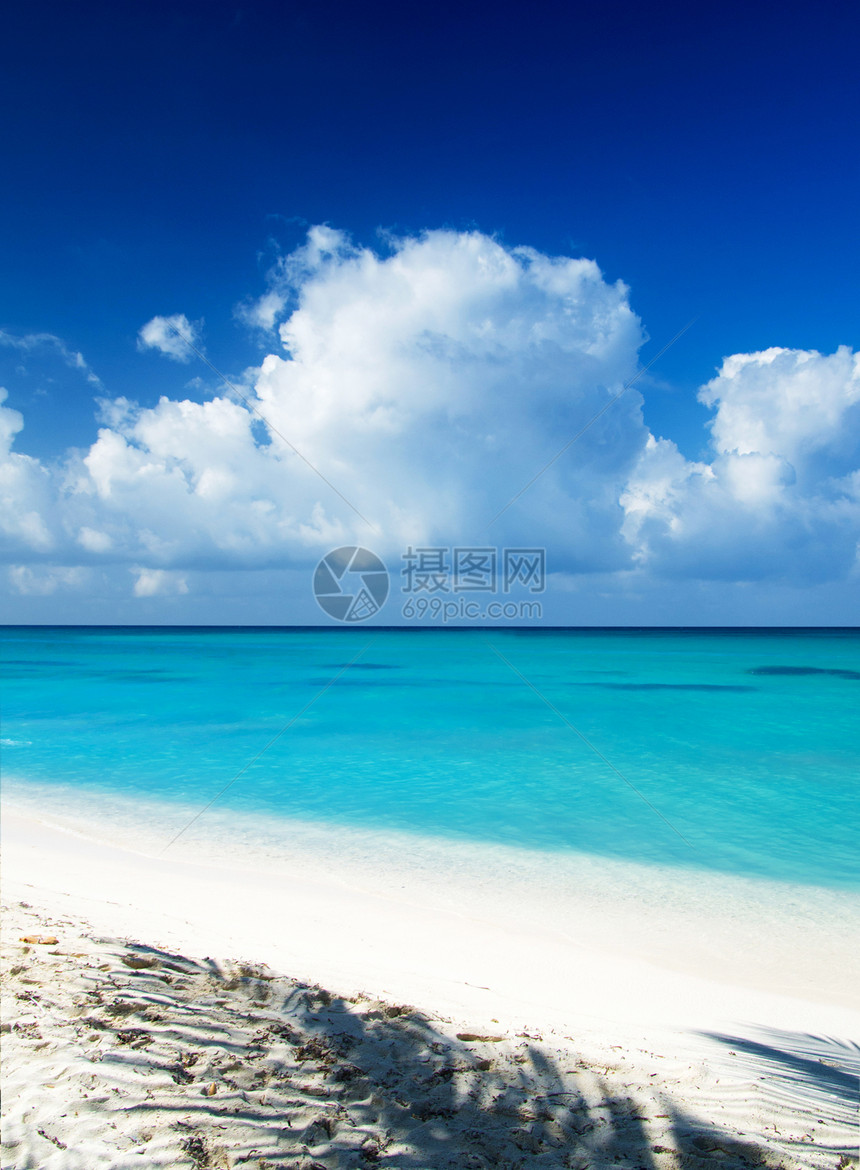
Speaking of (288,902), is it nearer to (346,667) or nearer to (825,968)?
(825,968)

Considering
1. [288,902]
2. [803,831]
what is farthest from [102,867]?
[803,831]

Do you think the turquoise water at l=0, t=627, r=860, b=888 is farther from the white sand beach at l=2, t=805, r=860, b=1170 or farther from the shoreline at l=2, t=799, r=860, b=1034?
the white sand beach at l=2, t=805, r=860, b=1170

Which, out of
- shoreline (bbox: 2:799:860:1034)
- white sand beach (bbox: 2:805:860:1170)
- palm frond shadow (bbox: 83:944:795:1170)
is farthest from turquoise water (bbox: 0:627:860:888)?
palm frond shadow (bbox: 83:944:795:1170)

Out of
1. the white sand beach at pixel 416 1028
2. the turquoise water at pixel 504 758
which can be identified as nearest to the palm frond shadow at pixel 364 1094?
the white sand beach at pixel 416 1028

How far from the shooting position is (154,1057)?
278 cm

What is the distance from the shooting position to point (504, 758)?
1312 centimetres

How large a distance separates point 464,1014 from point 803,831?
6.80m

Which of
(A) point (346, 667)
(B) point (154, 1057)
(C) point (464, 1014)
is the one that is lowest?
(A) point (346, 667)

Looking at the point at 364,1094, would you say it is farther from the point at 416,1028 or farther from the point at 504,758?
the point at 504,758

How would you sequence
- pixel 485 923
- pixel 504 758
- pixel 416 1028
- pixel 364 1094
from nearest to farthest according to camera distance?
pixel 364 1094, pixel 416 1028, pixel 485 923, pixel 504 758

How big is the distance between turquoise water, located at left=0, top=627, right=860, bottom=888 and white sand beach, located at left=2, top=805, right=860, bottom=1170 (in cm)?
220

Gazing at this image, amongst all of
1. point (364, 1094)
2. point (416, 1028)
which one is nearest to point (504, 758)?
point (416, 1028)

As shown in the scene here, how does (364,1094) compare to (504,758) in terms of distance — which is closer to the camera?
(364,1094)

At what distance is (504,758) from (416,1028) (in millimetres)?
10116
